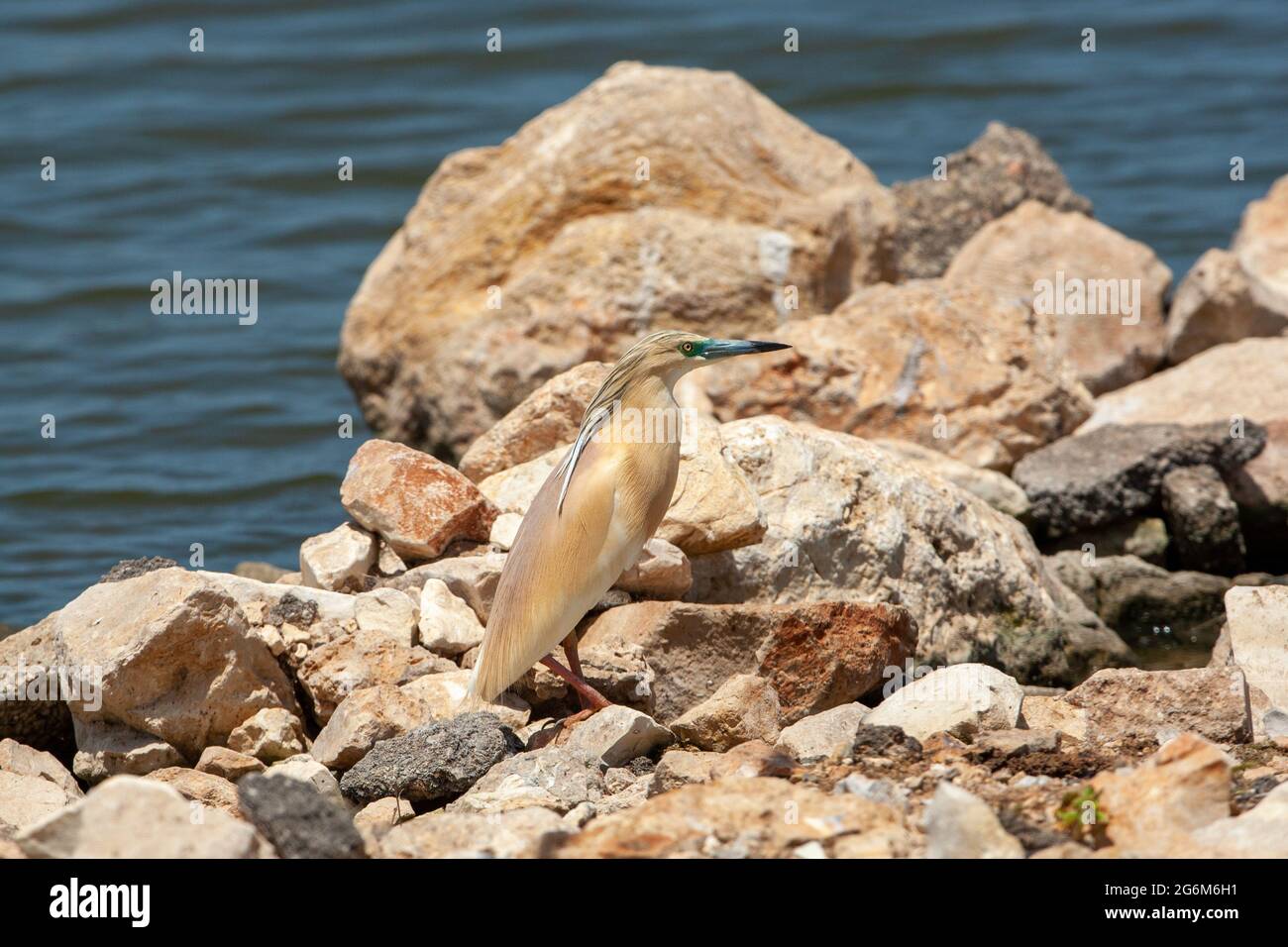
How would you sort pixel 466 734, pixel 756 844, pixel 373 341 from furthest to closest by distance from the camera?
pixel 373 341 < pixel 466 734 < pixel 756 844

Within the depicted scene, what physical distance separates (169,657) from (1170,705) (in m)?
3.66

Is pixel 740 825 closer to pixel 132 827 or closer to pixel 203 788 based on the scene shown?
pixel 132 827

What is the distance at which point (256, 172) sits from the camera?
19.6 metres

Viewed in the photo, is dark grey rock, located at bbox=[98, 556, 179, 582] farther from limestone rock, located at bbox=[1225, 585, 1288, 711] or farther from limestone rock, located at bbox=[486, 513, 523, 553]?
limestone rock, located at bbox=[1225, 585, 1288, 711]

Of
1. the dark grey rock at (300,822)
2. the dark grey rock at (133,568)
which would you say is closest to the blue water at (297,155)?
the dark grey rock at (133,568)

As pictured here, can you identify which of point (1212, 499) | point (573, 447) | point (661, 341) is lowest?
point (1212, 499)

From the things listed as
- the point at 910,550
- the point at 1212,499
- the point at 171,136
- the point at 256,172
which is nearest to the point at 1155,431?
the point at 1212,499

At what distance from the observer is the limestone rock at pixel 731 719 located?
238 inches

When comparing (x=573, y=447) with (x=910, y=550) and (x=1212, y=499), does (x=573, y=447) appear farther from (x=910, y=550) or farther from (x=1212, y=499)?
(x=1212, y=499)

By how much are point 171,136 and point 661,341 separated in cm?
1530

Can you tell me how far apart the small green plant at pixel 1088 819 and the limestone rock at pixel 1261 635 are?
6.92 feet

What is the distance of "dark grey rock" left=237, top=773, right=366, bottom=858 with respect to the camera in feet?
14.4

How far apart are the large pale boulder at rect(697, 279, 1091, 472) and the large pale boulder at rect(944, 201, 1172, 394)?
55.0 inches

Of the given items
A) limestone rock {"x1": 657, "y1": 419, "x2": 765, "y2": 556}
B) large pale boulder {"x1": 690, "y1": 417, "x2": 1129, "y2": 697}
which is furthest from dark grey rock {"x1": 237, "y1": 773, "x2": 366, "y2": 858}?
large pale boulder {"x1": 690, "y1": 417, "x2": 1129, "y2": 697}
